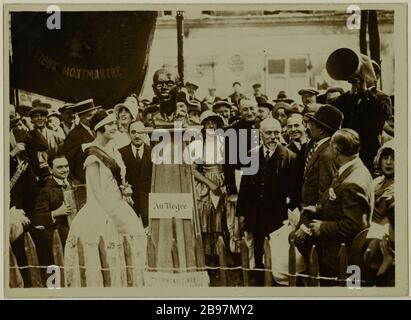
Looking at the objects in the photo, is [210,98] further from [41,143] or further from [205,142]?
[41,143]

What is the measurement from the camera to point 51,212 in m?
1.77

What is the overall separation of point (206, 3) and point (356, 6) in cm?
54

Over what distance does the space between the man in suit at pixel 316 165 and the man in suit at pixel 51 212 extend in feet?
2.76

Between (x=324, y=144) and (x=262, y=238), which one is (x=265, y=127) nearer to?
(x=324, y=144)

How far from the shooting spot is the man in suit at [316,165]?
1.75 m

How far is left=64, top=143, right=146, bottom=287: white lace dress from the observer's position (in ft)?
5.80

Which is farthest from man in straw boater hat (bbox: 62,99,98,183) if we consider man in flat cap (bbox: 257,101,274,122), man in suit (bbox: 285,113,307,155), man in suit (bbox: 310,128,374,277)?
man in suit (bbox: 310,128,374,277)

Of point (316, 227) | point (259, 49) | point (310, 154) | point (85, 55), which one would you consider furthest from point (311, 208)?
point (85, 55)

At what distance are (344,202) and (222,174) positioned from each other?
44cm

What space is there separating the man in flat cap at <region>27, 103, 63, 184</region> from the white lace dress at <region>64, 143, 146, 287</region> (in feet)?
0.45
